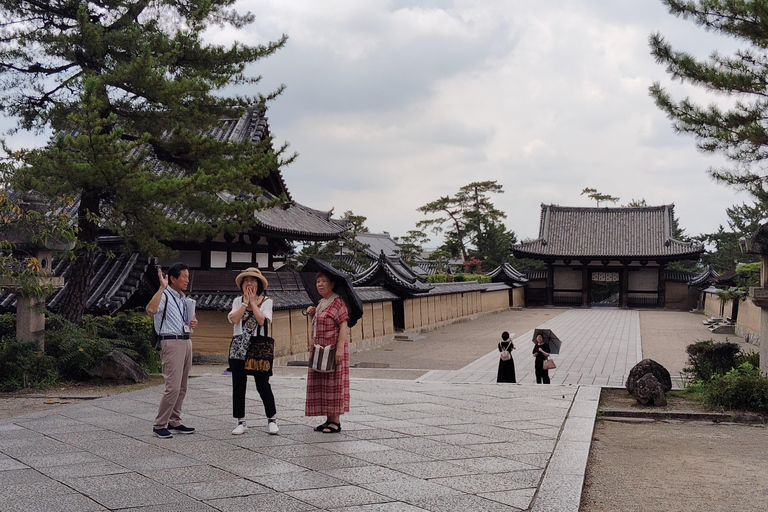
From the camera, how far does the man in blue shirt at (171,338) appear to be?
597cm

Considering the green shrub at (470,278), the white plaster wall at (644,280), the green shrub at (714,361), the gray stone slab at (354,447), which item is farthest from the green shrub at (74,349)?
the white plaster wall at (644,280)

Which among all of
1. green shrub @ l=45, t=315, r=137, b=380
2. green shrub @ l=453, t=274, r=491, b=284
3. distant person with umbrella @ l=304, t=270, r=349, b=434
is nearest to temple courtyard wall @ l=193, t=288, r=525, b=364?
green shrub @ l=453, t=274, r=491, b=284

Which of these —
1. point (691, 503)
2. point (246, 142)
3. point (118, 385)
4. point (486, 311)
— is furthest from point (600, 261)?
point (691, 503)

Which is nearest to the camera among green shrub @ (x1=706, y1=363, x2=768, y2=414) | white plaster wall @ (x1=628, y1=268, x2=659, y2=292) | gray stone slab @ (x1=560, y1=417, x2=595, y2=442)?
gray stone slab @ (x1=560, y1=417, x2=595, y2=442)

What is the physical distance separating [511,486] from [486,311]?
3378 centimetres

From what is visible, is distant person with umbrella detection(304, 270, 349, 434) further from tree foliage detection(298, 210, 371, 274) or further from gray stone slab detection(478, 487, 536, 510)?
tree foliage detection(298, 210, 371, 274)

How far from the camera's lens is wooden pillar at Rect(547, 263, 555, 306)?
45.8m

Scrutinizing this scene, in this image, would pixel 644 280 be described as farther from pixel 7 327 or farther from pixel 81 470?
pixel 81 470

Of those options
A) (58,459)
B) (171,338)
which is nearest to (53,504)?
(58,459)

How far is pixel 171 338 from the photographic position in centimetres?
601

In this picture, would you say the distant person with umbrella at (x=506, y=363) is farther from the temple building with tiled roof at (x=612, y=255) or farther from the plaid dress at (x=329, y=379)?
the temple building with tiled roof at (x=612, y=255)

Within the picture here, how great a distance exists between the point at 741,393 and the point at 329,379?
17.2 ft

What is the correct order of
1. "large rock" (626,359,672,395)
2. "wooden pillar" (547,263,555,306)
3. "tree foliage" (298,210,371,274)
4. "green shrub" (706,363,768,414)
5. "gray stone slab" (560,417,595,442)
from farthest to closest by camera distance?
1. "wooden pillar" (547,263,555,306)
2. "tree foliage" (298,210,371,274)
3. "large rock" (626,359,672,395)
4. "green shrub" (706,363,768,414)
5. "gray stone slab" (560,417,595,442)

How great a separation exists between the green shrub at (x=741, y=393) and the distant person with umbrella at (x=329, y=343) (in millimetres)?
4932
